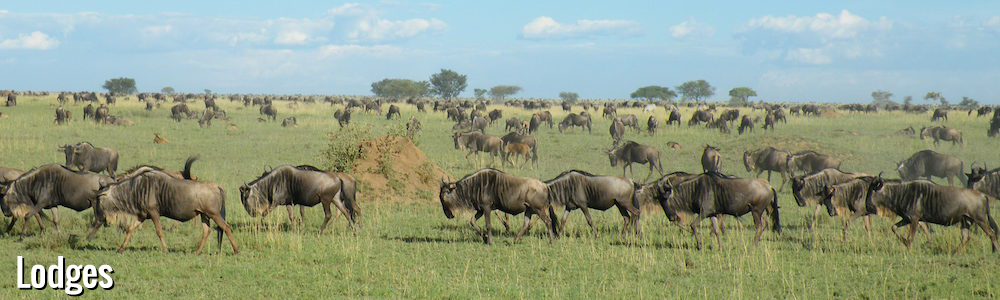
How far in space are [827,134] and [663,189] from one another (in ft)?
94.5

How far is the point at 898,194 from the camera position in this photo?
1149 cm

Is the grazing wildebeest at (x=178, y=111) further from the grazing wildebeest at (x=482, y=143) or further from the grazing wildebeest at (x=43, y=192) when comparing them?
the grazing wildebeest at (x=43, y=192)

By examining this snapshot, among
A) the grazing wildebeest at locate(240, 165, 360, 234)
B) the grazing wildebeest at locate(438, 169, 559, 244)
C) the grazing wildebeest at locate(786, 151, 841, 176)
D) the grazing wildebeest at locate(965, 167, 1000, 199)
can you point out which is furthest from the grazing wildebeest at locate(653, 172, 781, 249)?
the grazing wildebeest at locate(786, 151, 841, 176)

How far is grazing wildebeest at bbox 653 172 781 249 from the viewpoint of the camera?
11.5 metres

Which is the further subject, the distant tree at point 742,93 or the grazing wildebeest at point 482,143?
the distant tree at point 742,93

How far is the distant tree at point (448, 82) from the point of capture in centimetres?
12638

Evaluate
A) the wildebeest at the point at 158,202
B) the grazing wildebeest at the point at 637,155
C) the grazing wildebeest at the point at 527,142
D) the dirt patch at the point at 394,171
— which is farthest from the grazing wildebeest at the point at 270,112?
the wildebeest at the point at 158,202

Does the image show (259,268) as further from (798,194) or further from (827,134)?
(827,134)

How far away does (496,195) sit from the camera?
1184cm

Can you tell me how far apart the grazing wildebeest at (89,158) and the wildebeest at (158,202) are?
9369 millimetres

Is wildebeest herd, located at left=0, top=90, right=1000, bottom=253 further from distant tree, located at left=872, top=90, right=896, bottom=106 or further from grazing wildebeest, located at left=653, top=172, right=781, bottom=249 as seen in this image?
distant tree, located at left=872, top=90, right=896, bottom=106

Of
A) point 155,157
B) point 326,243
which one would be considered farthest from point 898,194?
point 155,157

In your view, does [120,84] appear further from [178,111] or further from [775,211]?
[775,211]

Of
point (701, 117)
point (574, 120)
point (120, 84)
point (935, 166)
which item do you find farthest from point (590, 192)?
point (120, 84)
